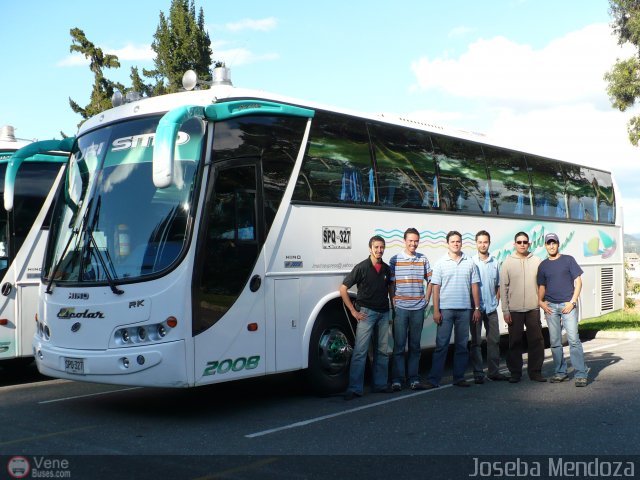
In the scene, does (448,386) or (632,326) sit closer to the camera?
(448,386)

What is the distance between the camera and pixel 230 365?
323 inches

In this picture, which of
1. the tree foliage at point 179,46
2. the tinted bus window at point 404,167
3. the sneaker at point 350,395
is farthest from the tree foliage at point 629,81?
the sneaker at point 350,395

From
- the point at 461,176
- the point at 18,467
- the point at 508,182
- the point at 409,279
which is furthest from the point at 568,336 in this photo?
the point at 18,467

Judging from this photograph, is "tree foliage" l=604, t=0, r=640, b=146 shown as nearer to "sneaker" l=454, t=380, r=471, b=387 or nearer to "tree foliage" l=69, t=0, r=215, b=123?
"tree foliage" l=69, t=0, r=215, b=123

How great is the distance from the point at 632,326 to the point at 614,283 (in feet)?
3.44

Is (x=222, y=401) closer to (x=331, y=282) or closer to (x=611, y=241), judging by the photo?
(x=331, y=282)

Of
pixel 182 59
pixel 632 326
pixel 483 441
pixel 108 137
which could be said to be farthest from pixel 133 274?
pixel 182 59

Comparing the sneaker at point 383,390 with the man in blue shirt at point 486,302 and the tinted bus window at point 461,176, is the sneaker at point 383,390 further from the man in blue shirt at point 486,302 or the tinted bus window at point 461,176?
the tinted bus window at point 461,176

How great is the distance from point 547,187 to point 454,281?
5.91 meters

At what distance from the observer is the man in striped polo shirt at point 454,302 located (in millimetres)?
10070

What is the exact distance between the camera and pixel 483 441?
7.01m

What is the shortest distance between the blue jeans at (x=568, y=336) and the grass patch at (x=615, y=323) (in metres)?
6.90

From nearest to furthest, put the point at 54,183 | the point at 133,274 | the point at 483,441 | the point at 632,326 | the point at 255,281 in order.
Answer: the point at 483,441, the point at 133,274, the point at 255,281, the point at 54,183, the point at 632,326

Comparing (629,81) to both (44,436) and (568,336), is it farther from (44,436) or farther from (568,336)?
(44,436)
